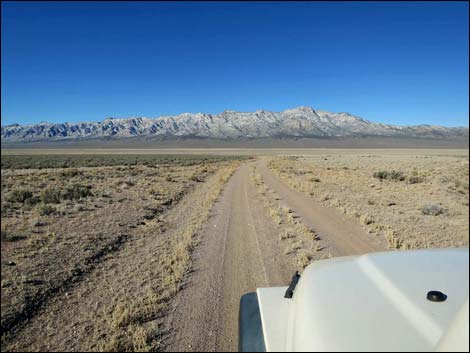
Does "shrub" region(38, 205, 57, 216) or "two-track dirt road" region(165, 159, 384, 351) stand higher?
"shrub" region(38, 205, 57, 216)

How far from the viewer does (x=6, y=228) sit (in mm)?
9680

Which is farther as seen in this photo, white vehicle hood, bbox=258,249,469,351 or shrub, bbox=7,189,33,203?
shrub, bbox=7,189,33,203

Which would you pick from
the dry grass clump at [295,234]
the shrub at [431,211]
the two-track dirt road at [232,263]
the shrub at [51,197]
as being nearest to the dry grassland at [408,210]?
the shrub at [431,211]

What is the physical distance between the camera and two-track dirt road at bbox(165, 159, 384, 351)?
13.7 ft

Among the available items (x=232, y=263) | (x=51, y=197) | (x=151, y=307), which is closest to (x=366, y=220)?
(x=232, y=263)

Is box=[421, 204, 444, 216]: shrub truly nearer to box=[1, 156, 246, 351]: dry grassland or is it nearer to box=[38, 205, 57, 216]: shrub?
box=[1, 156, 246, 351]: dry grassland

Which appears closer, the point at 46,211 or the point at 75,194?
the point at 46,211

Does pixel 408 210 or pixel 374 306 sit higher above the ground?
pixel 374 306

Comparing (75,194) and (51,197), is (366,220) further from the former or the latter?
(51,197)

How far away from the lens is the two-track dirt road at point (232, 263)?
4.16 metres

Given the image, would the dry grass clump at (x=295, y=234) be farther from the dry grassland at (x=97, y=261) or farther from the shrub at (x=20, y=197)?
the shrub at (x=20, y=197)

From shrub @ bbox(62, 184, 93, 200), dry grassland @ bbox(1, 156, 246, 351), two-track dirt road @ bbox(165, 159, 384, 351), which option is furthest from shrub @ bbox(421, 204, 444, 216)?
shrub @ bbox(62, 184, 93, 200)

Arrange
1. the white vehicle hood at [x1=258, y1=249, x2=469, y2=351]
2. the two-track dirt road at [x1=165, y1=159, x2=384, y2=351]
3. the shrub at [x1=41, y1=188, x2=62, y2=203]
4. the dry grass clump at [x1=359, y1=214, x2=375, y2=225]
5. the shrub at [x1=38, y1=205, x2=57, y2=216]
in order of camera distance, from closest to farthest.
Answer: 1. the white vehicle hood at [x1=258, y1=249, x2=469, y2=351]
2. the two-track dirt road at [x1=165, y1=159, x2=384, y2=351]
3. the dry grass clump at [x1=359, y1=214, x2=375, y2=225]
4. the shrub at [x1=38, y1=205, x2=57, y2=216]
5. the shrub at [x1=41, y1=188, x2=62, y2=203]

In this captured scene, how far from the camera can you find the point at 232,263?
6.57 meters
